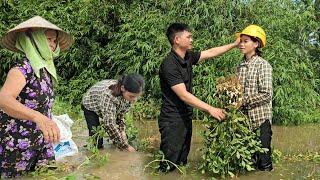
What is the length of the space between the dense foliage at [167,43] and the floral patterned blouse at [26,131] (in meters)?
5.05

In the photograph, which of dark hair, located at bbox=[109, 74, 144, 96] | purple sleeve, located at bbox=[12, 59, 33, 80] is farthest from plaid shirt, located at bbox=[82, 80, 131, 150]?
purple sleeve, located at bbox=[12, 59, 33, 80]

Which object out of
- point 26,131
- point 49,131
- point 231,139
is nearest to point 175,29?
point 231,139

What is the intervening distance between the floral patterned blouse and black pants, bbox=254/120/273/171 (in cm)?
226

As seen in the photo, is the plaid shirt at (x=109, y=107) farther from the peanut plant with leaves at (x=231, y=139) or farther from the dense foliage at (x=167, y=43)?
the dense foliage at (x=167, y=43)

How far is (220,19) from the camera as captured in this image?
9391mm

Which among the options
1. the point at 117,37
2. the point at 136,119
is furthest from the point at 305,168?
the point at 117,37

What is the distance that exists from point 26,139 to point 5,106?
58 cm

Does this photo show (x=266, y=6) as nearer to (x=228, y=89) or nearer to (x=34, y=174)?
(x=228, y=89)

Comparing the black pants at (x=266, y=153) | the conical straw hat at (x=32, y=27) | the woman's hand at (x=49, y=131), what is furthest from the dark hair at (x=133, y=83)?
the woman's hand at (x=49, y=131)

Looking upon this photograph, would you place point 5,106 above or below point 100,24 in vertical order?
below

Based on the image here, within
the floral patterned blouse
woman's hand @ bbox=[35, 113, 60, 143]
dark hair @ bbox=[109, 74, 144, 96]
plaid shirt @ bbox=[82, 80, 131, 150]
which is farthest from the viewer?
plaid shirt @ bbox=[82, 80, 131, 150]

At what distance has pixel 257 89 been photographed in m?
5.14

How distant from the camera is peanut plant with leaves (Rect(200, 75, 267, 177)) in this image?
16.3 ft

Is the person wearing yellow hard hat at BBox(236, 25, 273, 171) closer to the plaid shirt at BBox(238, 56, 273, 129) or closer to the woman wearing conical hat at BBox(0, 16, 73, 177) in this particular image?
the plaid shirt at BBox(238, 56, 273, 129)
